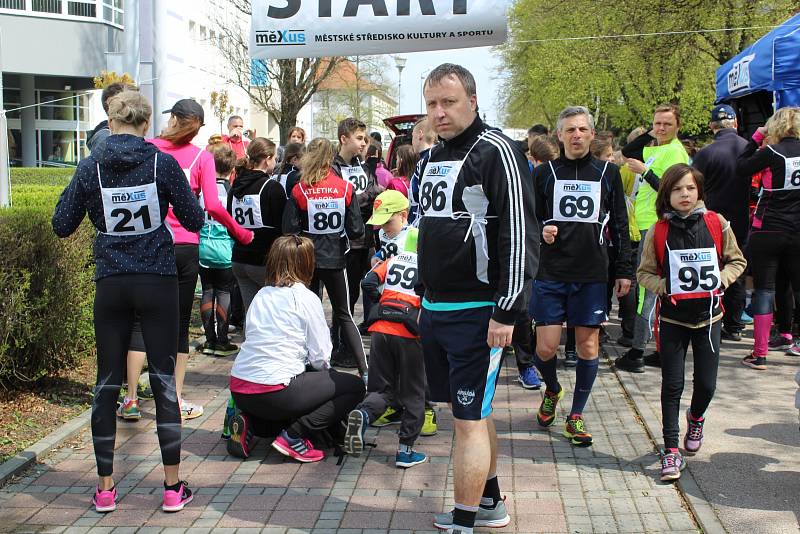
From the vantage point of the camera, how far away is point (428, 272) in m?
4.09

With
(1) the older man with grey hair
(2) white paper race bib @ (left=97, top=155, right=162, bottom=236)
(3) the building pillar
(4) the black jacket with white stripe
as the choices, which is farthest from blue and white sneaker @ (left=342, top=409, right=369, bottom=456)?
(3) the building pillar

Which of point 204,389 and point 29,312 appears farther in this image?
point 204,389

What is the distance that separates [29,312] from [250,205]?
229 cm

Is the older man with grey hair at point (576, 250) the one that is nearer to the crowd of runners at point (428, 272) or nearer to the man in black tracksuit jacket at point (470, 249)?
the crowd of runners at point (428, 272)

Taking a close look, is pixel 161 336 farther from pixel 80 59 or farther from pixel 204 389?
pixel 80 59

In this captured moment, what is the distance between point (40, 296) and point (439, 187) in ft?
12.5

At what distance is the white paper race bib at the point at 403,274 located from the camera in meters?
5.75

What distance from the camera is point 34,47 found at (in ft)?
101

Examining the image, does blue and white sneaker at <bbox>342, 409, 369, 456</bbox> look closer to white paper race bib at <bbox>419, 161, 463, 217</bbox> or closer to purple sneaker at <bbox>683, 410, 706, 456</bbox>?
white paper race bib at <bbox>419, 161, 463, 217</bbox>

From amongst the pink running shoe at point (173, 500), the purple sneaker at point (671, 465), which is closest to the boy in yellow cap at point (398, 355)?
the pink running shoe at point (173, 500)

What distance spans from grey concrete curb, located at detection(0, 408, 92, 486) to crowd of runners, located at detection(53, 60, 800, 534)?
0.32 m

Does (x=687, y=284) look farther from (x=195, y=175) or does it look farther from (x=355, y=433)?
(x=195, y=175)

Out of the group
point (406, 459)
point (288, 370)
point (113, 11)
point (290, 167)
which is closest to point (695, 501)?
point (406, 459)

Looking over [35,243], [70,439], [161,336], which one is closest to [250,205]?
[35,243]
